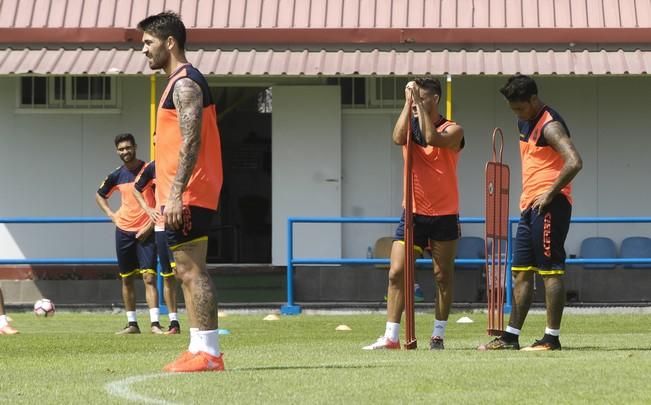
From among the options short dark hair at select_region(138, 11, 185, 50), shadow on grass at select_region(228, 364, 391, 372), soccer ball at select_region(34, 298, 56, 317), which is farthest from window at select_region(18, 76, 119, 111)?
shadow on grass at select_region(228, 364, 391, 372)

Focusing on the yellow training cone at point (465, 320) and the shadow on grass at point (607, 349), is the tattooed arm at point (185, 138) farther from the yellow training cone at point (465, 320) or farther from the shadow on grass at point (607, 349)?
the yellow training cone at point (465, 320)

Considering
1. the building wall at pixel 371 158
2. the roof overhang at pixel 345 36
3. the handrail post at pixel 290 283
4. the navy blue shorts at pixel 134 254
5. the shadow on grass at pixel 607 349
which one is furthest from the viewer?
the building wall at pixel 371 158

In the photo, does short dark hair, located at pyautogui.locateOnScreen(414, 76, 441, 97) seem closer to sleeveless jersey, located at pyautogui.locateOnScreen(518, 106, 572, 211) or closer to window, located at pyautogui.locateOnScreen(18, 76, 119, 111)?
sleeveless jersey, located at pyautogui.locateOnScreen(518, 106, 572, 211)

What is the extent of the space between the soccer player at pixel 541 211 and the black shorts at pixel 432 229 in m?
0.49

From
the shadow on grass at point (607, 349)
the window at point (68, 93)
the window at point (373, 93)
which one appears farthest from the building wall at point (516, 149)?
the shadow on grass at point (607, 349)

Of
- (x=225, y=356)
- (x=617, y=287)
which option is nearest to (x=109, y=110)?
(x=617, y=287)

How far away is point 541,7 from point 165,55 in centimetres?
1322

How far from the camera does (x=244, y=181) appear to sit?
24.9 meters

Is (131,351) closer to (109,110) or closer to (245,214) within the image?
(109,110)

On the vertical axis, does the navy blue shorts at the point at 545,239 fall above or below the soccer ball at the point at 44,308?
above

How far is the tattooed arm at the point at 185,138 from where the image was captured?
28.0 feet

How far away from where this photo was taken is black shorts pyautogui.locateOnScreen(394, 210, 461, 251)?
10938 millimetres

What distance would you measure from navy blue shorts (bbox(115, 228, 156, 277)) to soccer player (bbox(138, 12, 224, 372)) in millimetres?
6578

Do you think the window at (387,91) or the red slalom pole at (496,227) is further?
the window at (387,91)
